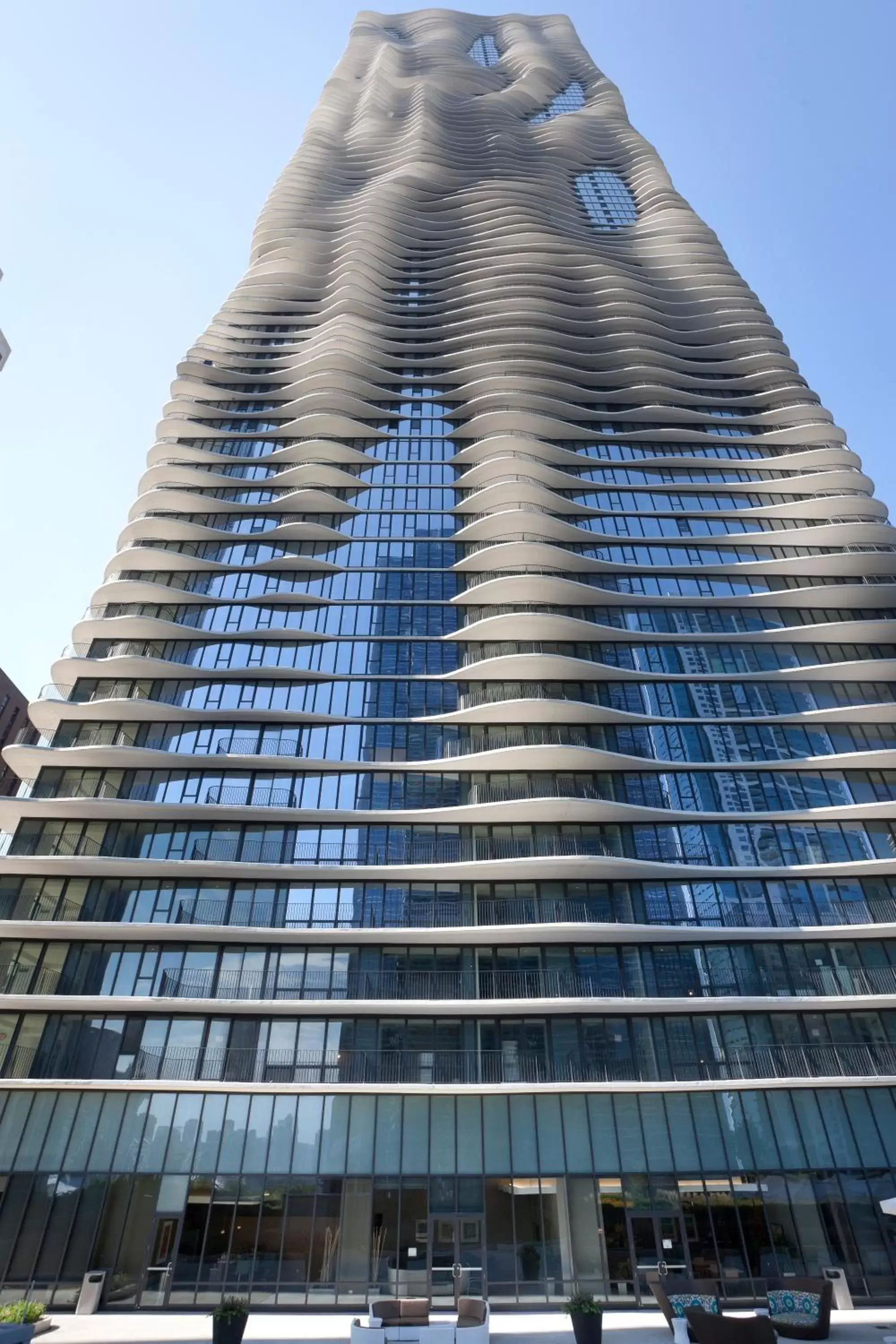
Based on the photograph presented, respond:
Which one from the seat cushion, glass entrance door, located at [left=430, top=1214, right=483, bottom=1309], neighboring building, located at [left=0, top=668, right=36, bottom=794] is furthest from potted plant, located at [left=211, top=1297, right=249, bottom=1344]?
neighboring building, located at [left=0, top=668, right=36, bottom=794]

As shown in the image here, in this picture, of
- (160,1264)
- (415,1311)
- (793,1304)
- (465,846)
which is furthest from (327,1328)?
(465,846)

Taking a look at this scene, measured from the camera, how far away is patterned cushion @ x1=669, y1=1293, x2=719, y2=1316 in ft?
56.6

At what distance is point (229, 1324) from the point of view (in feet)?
53.7

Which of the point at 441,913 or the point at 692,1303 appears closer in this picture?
the point at 692,1303

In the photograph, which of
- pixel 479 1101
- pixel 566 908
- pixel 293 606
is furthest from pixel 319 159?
pixel 479 1101

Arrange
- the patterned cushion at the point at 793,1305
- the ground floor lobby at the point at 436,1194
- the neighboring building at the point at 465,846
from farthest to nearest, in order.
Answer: the neighboring building at the point at 465,846, the ground floor lobby at the point at 436,1194, the patterned cushion at the point at 793,1305

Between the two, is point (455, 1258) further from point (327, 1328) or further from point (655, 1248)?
point (655, 1248)

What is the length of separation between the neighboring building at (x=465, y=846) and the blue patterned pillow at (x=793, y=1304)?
544cm

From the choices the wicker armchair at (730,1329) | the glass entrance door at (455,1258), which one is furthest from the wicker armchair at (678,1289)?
the glass entrance door at (455,1258)

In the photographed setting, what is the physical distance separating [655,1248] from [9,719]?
43.1 metres

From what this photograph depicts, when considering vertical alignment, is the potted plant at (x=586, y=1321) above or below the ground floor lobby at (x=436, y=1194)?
below

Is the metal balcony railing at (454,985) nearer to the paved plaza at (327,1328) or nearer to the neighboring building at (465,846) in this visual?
the neighboring building at (465,846)

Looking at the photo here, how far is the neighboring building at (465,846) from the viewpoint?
23.2 metres

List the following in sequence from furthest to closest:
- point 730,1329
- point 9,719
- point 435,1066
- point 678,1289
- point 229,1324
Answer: point 9,719 < point 435,1066 < point 678,1289 < point 229,1324 < point 730,1329
